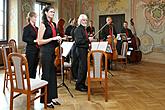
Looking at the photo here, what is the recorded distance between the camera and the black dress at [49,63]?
366cm

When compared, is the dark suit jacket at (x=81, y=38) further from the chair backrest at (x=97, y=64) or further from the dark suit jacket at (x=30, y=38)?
the dark suit jacket at (x=30, y=38)

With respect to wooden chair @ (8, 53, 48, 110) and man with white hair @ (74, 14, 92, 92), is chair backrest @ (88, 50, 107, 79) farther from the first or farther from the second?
wooden chair @ (8, 53, 48, 110)

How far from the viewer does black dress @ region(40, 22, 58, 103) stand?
144 inches

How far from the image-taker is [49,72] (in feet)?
12.2

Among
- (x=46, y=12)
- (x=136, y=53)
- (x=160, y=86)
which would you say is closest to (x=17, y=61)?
(x=46, y=12)

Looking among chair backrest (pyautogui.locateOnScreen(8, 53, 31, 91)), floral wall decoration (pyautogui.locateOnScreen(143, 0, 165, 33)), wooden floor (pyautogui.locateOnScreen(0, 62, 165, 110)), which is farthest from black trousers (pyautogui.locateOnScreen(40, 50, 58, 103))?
floral wall decoration (pyautogui.locateOnScreen(143, 0, 165, 33))

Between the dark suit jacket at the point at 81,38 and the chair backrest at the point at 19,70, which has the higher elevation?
the dark suit jacket at the point at 81,38

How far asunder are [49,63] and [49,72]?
0.46ft

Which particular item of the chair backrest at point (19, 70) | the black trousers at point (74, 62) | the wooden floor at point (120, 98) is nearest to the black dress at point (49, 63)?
the wooden floor at point (120, 98)

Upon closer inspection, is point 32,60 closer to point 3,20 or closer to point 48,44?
point 48,44

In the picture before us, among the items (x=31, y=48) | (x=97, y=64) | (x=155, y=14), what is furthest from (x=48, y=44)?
(x=155, y=14)

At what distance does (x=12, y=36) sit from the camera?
805 centimetres

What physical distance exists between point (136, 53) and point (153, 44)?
104 centimetres

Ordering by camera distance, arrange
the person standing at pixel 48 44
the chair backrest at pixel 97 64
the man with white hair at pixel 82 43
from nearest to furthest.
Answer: the person standing at pixel 48 44 → the chair backrest at pixel 97 64 → the man with white hair at pixel 82 43
